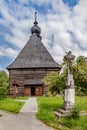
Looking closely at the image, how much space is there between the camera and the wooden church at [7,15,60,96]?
48.3m

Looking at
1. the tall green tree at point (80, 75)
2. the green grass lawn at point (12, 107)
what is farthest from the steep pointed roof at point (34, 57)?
the tall green tree at point (80, 75)

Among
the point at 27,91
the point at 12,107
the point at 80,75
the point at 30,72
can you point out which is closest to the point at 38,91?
the point at 27,91

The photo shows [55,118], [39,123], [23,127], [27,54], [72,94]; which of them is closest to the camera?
[23,127]

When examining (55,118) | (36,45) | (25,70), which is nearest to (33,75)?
(25,70)

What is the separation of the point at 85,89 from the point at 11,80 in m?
30.4

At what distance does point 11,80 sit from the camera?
4962 cm

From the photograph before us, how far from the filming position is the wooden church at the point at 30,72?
48281mm

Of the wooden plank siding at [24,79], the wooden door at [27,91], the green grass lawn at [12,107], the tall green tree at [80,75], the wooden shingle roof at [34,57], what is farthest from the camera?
the wooden shingle roof at [34,57]

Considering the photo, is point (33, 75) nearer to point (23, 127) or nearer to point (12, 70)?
point (12, 70)

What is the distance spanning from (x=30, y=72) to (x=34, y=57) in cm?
331

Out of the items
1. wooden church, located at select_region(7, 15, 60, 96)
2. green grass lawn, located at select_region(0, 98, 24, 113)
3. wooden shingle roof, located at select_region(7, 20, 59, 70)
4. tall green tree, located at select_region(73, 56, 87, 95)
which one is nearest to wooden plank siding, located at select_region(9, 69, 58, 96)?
wooden church, located at select_region(7, 15, 60, 96)

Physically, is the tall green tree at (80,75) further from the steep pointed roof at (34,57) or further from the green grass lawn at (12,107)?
the steep pointed roof at (34,57)

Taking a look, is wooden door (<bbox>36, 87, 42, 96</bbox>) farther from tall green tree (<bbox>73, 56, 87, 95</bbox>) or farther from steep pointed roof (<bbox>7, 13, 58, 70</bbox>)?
tall green tree (<bbox>73, 56, 87, 95</bbox>)

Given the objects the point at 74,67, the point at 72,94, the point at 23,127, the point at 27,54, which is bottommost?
the point at 23,127
